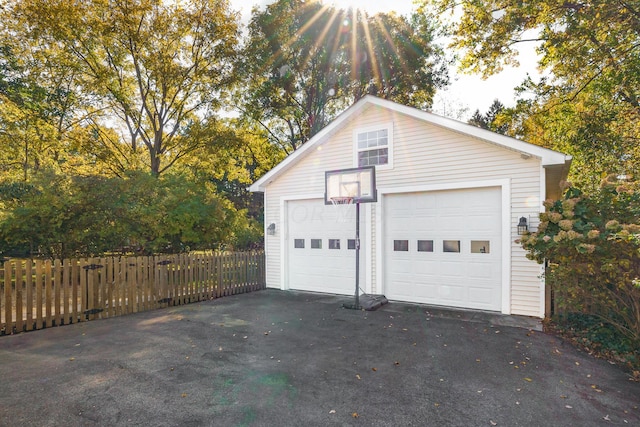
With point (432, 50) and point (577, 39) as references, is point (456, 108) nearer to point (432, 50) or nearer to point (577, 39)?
point (432, 50)

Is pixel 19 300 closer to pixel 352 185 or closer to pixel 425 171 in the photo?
pixel 352 185

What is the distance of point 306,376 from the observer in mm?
3801

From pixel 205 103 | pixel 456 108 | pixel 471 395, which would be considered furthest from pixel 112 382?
pixel 456 108

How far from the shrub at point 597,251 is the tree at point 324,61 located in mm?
15588

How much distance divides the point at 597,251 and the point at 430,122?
13.6ft

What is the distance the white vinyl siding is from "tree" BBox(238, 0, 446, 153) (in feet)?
34.8

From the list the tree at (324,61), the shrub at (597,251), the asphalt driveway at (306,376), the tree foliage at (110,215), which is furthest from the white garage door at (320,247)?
the tree at (324,61)

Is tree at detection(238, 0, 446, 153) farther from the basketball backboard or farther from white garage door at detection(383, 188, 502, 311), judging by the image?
white garage door at detection(383, 188, 502, 311)

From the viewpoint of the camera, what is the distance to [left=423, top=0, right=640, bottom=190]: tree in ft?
28.1

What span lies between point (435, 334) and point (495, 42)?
928 centimetres

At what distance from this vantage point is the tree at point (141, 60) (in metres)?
13.6

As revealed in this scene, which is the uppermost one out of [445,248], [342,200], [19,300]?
[342,200]

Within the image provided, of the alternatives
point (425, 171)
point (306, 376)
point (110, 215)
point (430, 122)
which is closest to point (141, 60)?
point (110, 215)

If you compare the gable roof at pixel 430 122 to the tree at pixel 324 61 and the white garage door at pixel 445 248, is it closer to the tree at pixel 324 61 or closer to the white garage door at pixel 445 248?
the white garage door at pixel 445 248
